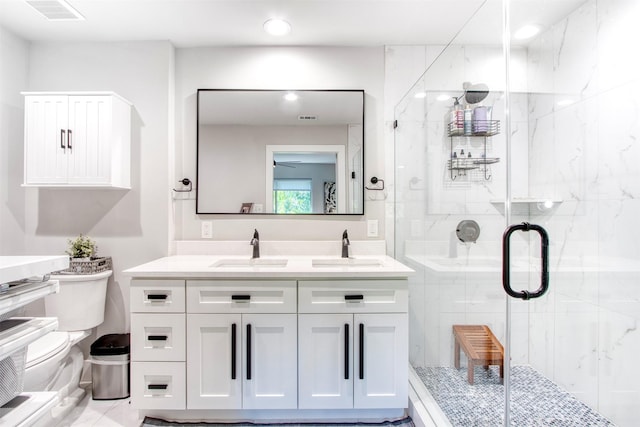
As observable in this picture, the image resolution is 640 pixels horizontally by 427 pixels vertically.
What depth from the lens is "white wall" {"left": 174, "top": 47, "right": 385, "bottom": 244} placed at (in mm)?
2307

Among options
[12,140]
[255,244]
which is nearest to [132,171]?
[12,140]

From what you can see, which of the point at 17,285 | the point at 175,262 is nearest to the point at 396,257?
the point at 175,262

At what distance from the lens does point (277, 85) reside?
7.57 ft

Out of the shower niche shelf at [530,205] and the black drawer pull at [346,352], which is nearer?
the shower niche shelf at [530,205]

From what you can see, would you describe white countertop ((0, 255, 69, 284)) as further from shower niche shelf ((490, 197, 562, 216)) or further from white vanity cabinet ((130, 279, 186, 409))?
shower niche shelf ((490, 197, 562, 216))

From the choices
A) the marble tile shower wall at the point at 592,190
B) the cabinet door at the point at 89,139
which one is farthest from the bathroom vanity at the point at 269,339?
the cabinet door at the point at 89,139

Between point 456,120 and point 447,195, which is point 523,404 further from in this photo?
point 456,120

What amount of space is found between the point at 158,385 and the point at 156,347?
0.20 m

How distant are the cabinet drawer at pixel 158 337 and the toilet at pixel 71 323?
49 centimetres

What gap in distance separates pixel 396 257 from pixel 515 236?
1.04 metres

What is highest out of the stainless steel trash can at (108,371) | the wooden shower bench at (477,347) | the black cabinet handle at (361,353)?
the wooden shower bench at (477,347)

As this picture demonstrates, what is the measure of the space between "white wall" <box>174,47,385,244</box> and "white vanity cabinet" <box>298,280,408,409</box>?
2.20 feet

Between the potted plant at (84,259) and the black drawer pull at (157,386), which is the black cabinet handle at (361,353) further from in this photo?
the potted plant at (84,259)

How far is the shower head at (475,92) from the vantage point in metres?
1.38
